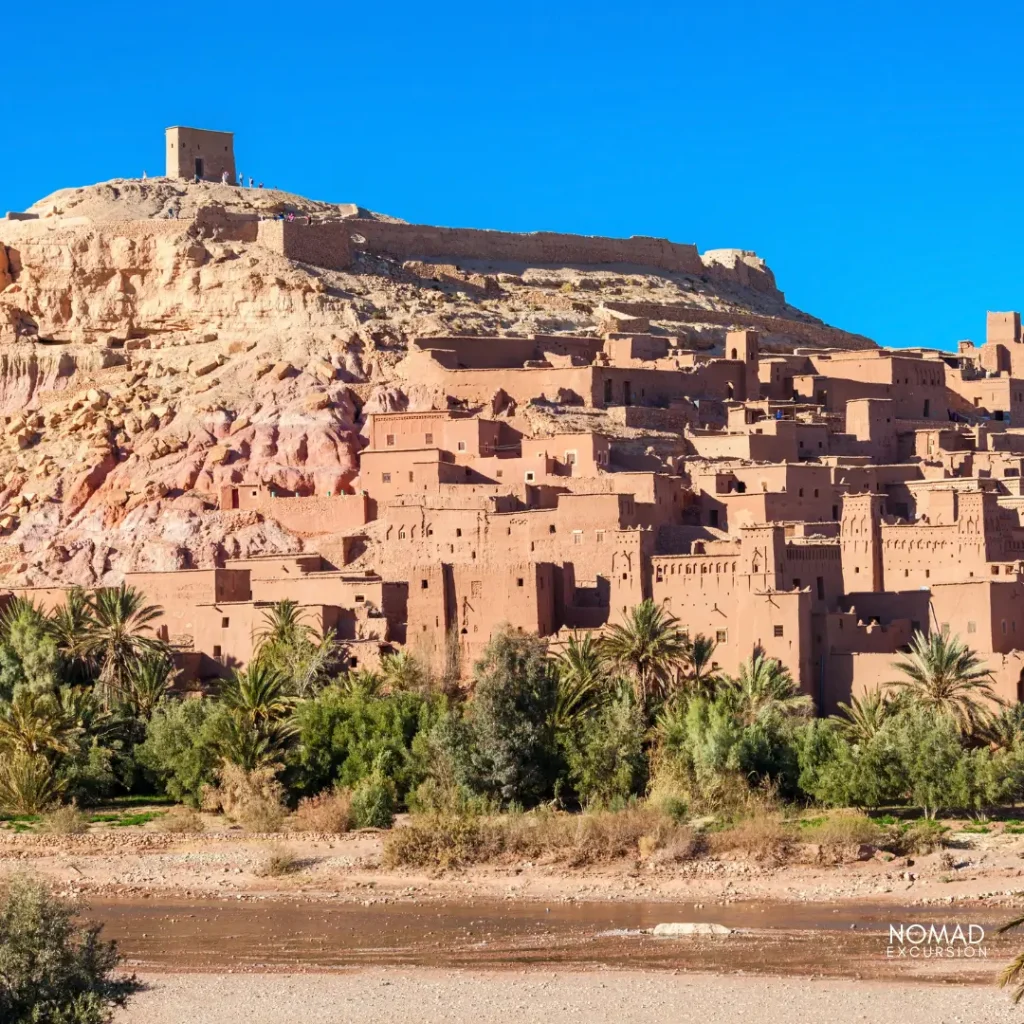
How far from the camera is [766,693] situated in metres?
46.8

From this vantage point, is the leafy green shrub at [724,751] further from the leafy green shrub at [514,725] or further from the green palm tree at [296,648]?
the green palm tree at [296,648]

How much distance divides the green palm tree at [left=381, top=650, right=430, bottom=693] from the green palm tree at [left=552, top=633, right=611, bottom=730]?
3112mm

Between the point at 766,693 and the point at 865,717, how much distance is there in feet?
6.81

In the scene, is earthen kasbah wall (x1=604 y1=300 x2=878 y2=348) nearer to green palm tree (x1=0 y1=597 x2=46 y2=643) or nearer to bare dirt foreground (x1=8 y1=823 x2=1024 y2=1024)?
green palm tree (x1=0 y1=597 x2=46 y2=643)

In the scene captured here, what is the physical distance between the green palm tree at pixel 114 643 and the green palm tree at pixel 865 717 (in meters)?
14.5

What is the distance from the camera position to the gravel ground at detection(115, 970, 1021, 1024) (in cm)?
3234

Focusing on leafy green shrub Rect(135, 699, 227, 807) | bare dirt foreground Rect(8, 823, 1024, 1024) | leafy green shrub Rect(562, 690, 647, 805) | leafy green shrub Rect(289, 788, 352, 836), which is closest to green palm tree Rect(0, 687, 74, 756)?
leafy green shrub Rect(135, 699, 227, 807)

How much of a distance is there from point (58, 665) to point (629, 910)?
16.3 meters

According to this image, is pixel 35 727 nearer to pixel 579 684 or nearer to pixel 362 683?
pixel 362 683

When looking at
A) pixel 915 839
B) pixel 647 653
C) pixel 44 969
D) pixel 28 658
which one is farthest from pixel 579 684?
pixel 44 969

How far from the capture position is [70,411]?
64.2 m

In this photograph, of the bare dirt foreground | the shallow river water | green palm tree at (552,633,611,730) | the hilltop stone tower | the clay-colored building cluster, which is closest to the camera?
the bare dirt foreground

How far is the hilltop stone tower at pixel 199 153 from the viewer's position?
78.0 metres

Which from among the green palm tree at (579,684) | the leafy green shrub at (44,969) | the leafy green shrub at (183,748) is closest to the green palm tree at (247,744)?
the leafy green shrub at (183,748)
